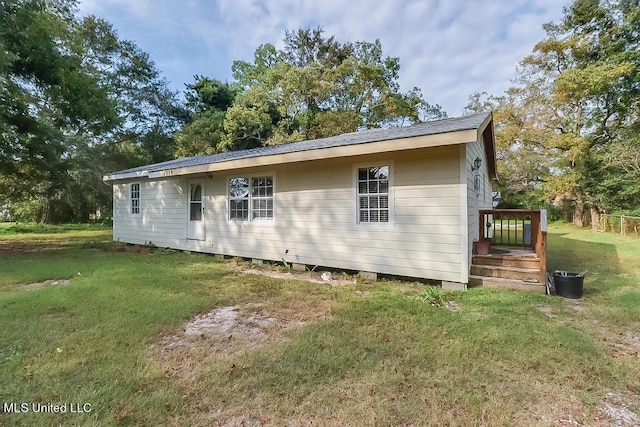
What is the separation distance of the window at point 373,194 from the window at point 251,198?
2258 millimetres

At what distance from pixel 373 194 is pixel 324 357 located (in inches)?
142

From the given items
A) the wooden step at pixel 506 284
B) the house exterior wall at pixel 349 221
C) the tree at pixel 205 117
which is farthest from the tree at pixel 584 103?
the tree at pixel 205 117

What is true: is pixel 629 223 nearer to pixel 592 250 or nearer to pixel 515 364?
pixel 592 250

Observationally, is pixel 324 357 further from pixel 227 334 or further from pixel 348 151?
pixel 348 151

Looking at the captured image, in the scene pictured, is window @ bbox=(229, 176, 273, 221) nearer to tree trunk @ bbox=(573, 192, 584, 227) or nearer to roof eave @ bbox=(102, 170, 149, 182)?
roof eave @ bbox=(102, 170, 149, 182)

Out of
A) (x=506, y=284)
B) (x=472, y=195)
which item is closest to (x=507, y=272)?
(x=506, y=284)

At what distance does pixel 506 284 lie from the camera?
5207 millimetres

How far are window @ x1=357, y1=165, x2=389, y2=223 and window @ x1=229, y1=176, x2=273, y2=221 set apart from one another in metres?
2.26

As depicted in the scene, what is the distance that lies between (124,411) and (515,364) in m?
3.04

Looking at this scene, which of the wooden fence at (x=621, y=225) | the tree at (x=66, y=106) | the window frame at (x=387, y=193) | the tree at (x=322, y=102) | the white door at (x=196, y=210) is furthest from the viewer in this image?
the tree at (x=322, y=102)

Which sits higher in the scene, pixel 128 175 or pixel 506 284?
pixel 128 175

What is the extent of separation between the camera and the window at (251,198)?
7.46 meters

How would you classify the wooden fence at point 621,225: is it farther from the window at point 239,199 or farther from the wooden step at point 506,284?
the window at point 239,199

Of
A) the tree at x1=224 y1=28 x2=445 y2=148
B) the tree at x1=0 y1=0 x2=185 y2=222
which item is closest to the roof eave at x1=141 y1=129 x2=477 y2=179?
the tree at x1=0 y1=0 x2=185 y2=222
